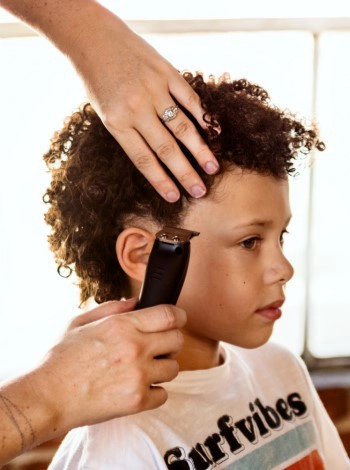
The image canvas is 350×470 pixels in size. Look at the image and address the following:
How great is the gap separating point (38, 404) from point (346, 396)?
4.23 ft

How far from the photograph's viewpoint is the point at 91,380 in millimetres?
834

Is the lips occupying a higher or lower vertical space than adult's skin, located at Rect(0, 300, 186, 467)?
higher

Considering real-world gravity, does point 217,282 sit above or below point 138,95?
below

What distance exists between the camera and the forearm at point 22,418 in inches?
31.7

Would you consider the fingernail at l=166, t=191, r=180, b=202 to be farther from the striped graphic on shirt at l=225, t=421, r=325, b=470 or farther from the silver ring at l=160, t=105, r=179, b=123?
the striped graphic on shirt at l=225, t=421, r=325, b=470

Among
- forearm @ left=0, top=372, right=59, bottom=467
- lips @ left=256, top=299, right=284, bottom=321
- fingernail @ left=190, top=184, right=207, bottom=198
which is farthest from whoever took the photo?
lips @ left=256, top=299, right=284, bottom=321

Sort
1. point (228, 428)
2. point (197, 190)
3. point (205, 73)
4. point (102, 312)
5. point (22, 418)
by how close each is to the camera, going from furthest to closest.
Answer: point (205, 73) < point (228, 428) < point (197, 190) < point (102, 312) < point (22, 418)

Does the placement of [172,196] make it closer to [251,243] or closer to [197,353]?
[251,243]

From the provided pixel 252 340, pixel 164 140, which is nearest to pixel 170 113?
pixel 164 140

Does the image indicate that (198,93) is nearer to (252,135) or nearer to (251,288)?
(252,135)

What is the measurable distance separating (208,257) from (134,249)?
11 centimetres

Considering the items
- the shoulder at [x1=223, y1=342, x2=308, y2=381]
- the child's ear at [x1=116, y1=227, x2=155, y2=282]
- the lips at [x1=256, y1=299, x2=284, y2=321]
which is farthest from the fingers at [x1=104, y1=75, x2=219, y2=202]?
the shoulder at [x1=223, y1=342, x2=308, y2=381]

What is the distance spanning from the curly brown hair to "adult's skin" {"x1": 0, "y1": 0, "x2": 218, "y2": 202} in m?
0.07

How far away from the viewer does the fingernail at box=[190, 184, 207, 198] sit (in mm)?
1020
